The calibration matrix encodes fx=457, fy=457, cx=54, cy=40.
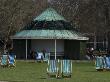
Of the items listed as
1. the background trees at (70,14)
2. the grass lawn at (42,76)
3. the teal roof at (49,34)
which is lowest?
the grass lawn at (42,76)

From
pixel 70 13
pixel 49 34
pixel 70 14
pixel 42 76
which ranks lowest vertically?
pixel 42 76

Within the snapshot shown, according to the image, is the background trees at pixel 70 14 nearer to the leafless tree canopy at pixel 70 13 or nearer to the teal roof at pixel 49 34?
the leafless tree canopy at pixel 70 13

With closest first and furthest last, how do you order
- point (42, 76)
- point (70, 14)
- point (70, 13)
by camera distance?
point (42, 76), point (70, 14), point (70, 13)

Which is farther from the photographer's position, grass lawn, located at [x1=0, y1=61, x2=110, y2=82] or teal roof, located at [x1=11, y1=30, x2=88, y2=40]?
teal roof, located at [x1=11, y1=30, x2=88, y2=40]

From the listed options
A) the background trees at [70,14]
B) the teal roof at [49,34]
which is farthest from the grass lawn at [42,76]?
the background trees at [70,14]

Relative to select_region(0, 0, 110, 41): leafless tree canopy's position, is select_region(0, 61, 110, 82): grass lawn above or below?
below

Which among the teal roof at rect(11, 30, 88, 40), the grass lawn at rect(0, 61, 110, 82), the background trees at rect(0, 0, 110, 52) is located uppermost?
the background trees at rect(0, 0, 110, 52)

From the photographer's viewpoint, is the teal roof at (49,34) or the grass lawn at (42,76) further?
the teal roof at (49,34)

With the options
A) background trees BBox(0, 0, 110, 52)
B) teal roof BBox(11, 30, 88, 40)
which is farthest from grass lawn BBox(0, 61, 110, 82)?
background trees BBox(0, 0, 110, 52)

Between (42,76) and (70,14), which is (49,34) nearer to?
(70,14)

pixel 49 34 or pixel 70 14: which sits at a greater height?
pixel 70 14

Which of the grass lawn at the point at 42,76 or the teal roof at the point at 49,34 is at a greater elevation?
the teal roof at the point at 49,34

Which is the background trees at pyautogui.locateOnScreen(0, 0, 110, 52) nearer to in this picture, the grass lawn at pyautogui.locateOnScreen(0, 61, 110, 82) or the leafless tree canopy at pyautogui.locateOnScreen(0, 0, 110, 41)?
the leafless tree canopy at pyautogui.locateOnScreen(0, 0, 110, 41)

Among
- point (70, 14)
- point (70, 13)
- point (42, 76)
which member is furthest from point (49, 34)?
point (42, 76)
